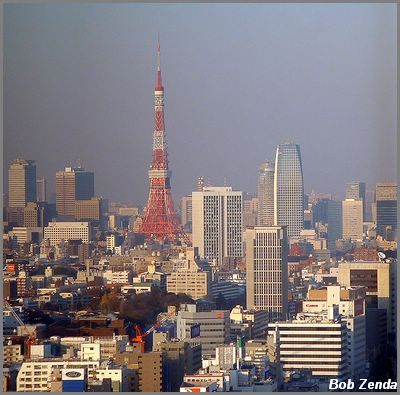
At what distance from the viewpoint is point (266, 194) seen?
718cm

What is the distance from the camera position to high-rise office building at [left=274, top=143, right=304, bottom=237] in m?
6.93

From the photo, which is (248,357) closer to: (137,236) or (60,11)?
(137,236)

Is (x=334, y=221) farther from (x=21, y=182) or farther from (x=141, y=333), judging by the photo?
(x=21, y=182)

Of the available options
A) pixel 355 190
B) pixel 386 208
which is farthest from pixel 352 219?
pixel 386 208

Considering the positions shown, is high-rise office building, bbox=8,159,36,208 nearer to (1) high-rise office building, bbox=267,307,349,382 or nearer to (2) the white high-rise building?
(2) the white high-rise building

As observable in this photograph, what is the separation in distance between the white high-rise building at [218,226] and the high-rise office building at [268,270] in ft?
0.28

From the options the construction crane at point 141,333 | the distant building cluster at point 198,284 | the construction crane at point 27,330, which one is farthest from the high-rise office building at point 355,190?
the construction crane at point 27,330

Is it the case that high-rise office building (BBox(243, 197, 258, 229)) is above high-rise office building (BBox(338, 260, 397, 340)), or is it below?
above

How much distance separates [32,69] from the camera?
6.52 metres

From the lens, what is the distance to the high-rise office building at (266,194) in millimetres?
7094

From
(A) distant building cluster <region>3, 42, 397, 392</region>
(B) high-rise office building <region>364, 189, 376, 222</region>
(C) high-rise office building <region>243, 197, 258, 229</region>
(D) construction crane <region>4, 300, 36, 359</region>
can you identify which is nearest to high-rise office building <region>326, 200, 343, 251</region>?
(A) distant building cluster <region>3, 42, 397, 392</region>

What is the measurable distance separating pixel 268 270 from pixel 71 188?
1.13 m

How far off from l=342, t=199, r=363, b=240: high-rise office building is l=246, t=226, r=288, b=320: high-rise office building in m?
0.34

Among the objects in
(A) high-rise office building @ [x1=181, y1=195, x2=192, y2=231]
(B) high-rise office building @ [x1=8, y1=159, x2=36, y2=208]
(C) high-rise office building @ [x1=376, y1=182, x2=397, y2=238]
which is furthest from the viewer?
(A) high-rise office building @ [x1=181, y1=195, x2=192, y2=231]
